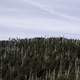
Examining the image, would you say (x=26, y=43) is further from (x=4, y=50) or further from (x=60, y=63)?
(x=60, y=63)

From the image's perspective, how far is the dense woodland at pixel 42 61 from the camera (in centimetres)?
1219

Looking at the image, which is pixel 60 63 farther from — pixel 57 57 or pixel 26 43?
pixel 26 43

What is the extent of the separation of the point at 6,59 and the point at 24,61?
56.6 inches

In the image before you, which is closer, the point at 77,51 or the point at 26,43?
the point at 77,51

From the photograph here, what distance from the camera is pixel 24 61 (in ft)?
46.3

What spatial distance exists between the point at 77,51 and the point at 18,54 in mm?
2767

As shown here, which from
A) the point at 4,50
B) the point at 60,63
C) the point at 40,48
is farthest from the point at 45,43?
the point at 60,63

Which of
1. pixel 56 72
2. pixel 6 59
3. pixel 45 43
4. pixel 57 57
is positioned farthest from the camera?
pixel 45 43

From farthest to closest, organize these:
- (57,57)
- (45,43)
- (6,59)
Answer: (45,43)
(6,59)
(57,57)

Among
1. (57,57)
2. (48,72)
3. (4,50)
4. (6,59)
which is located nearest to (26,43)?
(4,50)

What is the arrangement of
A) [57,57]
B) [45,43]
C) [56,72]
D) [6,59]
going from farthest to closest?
[45,43] < [6,59] < [57,57] < [56,72]

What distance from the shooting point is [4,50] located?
17.1 m

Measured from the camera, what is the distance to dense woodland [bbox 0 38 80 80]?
12188 mm

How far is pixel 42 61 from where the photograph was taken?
1388 centimetres
